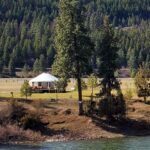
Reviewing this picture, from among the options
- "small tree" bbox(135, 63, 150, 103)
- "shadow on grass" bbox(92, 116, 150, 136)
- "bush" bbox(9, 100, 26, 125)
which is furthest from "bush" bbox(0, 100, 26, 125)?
"small tree" bbox(135, 63, 150, 103)

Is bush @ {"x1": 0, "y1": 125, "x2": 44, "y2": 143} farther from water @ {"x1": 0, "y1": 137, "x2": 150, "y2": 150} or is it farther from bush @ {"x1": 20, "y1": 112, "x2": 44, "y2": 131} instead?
water @ {"x1": 0, "y1": 137, "x2": 150, "y2": 150}

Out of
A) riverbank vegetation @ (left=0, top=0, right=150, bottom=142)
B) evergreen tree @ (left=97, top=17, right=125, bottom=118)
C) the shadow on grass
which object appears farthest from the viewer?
evergreen tree @ (left=97, top=17, right=125, bottom=118)

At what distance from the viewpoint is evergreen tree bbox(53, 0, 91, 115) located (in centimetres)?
7100

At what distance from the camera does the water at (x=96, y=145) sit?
179ft

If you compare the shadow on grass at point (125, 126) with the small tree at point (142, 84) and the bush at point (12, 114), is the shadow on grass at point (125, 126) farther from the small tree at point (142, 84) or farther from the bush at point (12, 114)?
the small tree at point (142, 84)

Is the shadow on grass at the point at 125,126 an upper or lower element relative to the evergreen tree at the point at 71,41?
lower

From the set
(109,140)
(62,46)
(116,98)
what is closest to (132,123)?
(116,98)

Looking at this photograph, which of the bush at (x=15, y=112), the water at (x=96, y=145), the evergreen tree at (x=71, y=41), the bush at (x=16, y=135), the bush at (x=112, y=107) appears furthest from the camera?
the evergreen tree at (x=71, y=41)

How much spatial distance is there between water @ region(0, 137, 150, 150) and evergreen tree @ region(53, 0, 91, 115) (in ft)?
36.2

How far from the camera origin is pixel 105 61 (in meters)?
73.7

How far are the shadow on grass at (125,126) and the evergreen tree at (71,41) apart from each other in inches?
128

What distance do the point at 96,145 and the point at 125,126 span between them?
12.7 metres

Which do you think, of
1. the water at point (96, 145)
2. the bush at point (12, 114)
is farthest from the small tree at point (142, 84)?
the bush at point (12, 114)

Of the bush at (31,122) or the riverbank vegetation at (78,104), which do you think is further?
the riverbank vegetation at (78,104)
